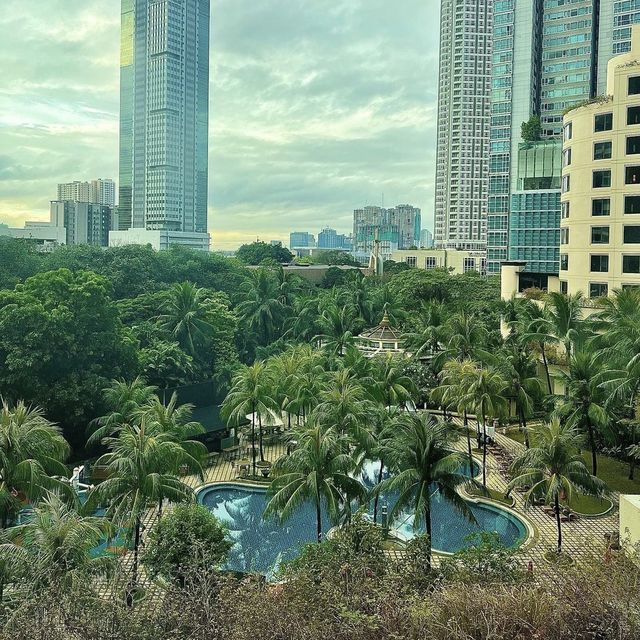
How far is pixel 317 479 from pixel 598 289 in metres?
20.0

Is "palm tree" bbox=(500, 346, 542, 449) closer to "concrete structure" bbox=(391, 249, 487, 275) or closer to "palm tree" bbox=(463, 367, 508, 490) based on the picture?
"palm tree" bbox=(463, 367, 508, 490)

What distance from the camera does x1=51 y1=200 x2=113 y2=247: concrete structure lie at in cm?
12281

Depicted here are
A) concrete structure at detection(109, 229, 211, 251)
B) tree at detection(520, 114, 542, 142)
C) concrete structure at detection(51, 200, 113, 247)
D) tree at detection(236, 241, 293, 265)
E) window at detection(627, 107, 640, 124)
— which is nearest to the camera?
window at detection(627, 107, 640, 124)

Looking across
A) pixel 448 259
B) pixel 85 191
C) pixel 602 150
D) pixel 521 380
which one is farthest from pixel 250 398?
pixel 85 191

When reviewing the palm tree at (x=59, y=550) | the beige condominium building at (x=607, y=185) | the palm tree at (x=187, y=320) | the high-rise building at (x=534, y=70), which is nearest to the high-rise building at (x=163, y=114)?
the high-rise building at (x=534, y=70)

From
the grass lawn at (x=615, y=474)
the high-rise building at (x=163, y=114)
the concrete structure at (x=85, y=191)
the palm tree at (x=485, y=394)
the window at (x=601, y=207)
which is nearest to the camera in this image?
the grass lawn at (x=615, y=474)

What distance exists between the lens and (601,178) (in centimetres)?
2988

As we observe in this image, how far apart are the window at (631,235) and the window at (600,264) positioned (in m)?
1.08

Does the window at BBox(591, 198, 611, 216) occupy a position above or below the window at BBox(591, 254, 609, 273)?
above

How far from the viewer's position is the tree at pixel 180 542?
13227 mm

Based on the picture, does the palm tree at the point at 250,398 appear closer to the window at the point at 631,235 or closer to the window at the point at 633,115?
the window at the point at 631,235

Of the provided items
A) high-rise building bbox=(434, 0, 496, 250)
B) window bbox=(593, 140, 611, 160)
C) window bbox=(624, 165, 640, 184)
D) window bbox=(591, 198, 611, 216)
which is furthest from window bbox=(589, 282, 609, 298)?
high-rise building bbox=(434, 0, 496, 250)

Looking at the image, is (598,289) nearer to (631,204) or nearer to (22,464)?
(631,204)

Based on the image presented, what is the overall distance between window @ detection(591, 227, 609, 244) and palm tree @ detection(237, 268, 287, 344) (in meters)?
18.6
